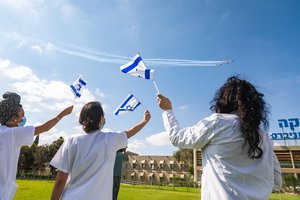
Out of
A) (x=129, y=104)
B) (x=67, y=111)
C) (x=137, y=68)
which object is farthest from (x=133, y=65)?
(x=67, y=111)

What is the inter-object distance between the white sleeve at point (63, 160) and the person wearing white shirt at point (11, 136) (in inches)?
21.8

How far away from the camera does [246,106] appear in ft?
7.10

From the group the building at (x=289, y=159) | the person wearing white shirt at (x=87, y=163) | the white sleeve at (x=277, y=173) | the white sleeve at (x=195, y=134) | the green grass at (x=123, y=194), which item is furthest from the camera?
the building at (x=289, y=159)

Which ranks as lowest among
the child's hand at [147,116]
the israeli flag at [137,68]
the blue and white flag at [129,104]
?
the child's hand at [147,116]

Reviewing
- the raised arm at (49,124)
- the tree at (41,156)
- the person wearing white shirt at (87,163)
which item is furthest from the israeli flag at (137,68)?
the tree at (41,156)

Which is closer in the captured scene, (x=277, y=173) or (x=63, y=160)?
(x=277, y=173)

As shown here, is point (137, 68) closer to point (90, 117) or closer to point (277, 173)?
point (90, 117)

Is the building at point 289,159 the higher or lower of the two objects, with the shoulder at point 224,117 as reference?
higher

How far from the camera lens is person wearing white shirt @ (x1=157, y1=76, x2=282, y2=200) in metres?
1.99

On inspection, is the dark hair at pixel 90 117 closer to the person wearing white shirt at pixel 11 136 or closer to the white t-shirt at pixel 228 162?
the person wearing white shirt at pixel 11 136

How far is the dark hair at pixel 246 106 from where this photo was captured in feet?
6.71

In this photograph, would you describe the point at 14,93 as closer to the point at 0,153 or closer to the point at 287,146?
the point at 0,153

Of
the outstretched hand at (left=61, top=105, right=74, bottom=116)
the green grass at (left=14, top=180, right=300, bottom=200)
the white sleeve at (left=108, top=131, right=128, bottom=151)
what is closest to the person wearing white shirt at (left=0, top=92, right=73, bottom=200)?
the outstretched hand at (left=61, top=105, right=74, bottom=116)

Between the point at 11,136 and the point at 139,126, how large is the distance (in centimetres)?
151
